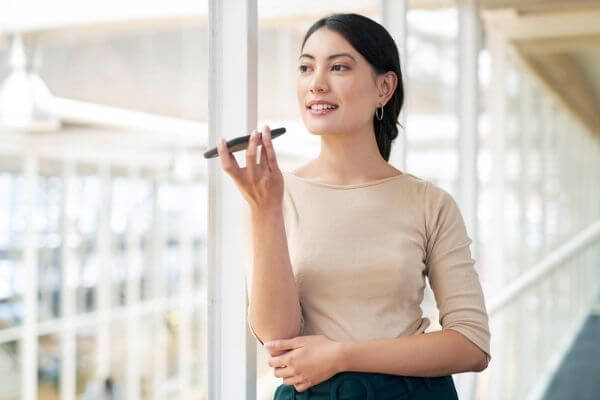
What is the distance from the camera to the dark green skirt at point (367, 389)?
1.19m

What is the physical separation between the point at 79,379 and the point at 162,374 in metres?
0.63

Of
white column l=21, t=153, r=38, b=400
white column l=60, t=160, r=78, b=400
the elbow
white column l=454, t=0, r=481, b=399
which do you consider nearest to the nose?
the elbow

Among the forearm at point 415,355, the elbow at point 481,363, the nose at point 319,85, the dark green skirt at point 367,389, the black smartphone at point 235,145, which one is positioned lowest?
the dark green skirt at point 367,389

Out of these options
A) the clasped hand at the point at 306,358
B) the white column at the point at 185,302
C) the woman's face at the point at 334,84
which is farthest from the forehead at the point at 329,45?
the white column at the point at 185,302

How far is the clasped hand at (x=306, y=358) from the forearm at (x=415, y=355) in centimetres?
2

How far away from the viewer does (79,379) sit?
19.7 feet

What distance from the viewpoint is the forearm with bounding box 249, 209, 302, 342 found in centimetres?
110

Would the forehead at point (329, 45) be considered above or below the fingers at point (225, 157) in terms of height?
above

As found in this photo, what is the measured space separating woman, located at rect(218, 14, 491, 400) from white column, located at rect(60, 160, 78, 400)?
419 centimetres

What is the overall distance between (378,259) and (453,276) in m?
0.13

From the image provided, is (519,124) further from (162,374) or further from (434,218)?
(434,218)

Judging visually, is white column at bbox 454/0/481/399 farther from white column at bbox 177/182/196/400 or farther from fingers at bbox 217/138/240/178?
white column at bbox 177/182/196/400

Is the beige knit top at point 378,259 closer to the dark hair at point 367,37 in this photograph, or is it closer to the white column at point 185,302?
the dark hair at point 367,37

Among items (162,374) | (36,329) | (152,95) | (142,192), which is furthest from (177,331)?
(152,95)
